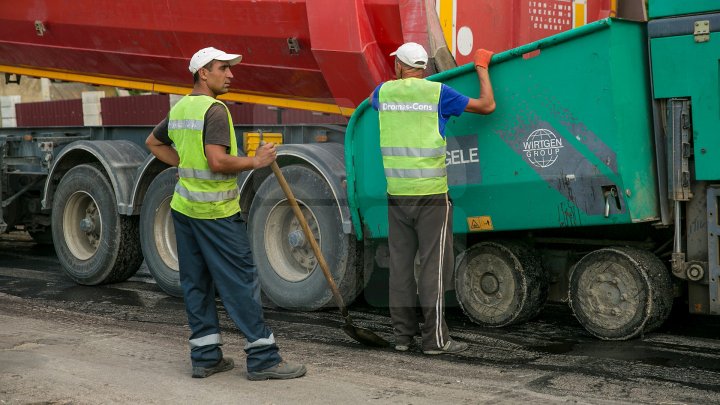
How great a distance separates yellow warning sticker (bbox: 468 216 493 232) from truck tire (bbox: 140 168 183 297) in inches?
113

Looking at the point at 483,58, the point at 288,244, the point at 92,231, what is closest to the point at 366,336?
the point at 483,58

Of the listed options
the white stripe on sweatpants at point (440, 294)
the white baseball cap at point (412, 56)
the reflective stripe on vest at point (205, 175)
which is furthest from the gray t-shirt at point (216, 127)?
the white stripe on sweatpants at point (440, 294)

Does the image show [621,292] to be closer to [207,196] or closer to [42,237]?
[207,196]

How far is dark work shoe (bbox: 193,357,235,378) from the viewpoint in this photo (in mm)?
5469

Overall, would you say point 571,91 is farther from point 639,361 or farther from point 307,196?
point 307,196

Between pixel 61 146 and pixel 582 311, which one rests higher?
pixel 61 146

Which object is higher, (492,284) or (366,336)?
(492,284)

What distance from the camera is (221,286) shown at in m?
5.45

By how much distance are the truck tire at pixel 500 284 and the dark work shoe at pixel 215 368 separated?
1.80m

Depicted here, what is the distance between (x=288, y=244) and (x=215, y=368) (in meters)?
2.40

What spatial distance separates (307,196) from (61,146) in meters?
3.18

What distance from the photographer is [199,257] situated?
5.57 metres

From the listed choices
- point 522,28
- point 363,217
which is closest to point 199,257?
point 363,217

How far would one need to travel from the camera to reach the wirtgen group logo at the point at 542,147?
611cm
